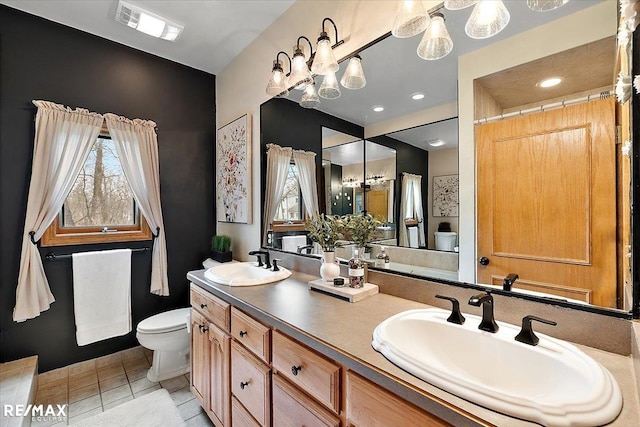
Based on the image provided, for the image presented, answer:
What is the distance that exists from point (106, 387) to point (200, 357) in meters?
0.99

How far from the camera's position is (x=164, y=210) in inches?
106

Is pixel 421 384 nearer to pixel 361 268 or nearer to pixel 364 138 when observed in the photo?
pixel 361 268

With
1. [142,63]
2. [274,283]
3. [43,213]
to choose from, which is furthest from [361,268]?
[142,63]

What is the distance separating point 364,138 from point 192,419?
6.55 ft

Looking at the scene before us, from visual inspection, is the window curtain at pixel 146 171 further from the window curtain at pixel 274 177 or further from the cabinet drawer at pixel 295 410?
the cabinet drawer at pixel 295 410

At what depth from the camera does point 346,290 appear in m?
1.32

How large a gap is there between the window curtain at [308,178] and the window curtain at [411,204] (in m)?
0.64

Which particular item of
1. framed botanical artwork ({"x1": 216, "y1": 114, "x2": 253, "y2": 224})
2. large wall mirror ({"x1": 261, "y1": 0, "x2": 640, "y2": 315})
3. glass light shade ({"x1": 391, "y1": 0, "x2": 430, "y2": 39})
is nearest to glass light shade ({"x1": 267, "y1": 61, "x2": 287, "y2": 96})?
large wall mirror ({"x1": 261, "y1": 0, "x2": 640, "y2": 315})

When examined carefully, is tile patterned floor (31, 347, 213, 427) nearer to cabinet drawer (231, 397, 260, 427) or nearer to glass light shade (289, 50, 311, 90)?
cabinet drawer (231, 397, 260, 427)

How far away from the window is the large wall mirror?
68.8 inches

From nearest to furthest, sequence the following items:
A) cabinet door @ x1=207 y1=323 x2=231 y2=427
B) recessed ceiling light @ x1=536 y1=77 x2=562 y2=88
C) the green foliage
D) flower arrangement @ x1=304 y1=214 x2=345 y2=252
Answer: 1. recessed ceiling light @ x1=536 y1=77 x2=562 y2=88
2. cabinet door @ x1=207 y1=323 x2=231 y2=427
3. flower arrangement @ x1=304 y1=214 x2=345 y2=252
4. the green foliage

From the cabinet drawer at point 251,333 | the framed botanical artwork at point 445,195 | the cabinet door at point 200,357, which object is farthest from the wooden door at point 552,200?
the cabinet door at point 200,357

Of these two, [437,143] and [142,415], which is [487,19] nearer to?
[437,143]

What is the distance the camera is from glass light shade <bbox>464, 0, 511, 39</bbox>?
40.8 inches
